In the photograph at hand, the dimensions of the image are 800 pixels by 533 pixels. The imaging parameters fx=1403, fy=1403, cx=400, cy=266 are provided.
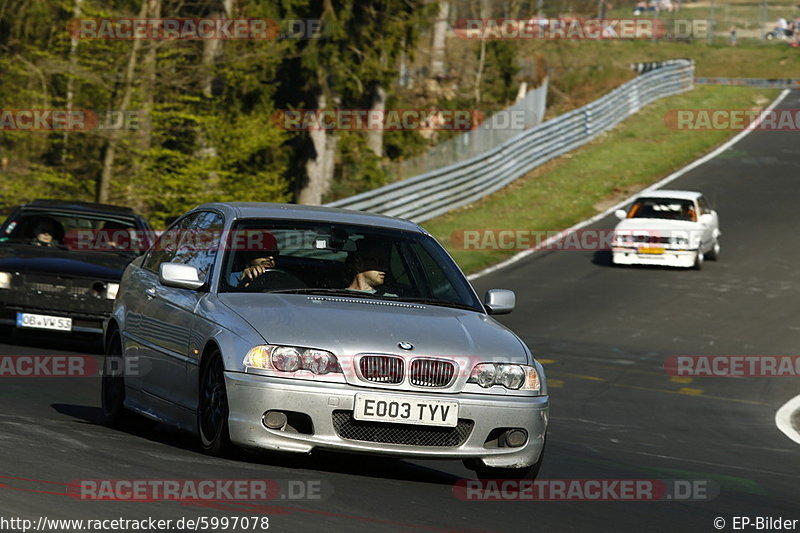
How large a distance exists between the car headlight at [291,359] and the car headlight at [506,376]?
775 millimetres

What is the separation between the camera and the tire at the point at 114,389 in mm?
9258

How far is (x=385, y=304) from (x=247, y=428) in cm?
119

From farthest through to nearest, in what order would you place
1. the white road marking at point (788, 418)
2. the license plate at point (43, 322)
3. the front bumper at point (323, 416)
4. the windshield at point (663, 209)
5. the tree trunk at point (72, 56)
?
the tree trunk at point (72, 56), the windshield at point (663, 209), the license plate at point (43, 322), the white road marking at point (788, 418), the front bumper at point (323, 416)

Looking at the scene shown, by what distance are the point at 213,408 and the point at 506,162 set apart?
1122 inches

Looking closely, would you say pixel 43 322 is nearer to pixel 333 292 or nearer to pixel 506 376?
pixel 333 292

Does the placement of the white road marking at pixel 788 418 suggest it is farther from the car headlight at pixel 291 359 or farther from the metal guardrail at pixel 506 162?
the metal guardrail at pixel 506 162

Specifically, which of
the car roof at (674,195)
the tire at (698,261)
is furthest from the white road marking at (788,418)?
the car roof at (674,195)

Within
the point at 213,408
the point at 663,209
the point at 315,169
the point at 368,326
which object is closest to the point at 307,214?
the point at 368,326

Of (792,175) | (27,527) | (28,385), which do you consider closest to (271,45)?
(792,175)

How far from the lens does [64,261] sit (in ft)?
48.4

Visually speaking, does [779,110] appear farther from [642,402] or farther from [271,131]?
[642,402]

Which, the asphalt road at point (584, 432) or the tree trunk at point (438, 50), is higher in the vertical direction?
the tree trunk at point (438, 50)

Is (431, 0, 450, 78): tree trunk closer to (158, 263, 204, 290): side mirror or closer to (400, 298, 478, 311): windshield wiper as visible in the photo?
(400, 298, 478, 311): windshield wiper

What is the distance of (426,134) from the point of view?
61375 mm
